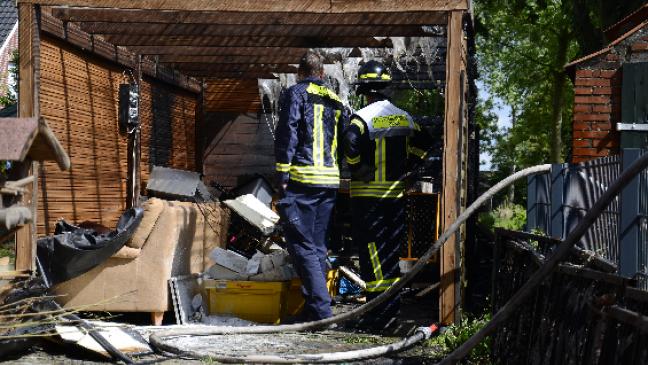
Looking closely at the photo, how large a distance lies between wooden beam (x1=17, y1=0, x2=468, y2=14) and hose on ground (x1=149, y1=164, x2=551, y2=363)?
6.71ft

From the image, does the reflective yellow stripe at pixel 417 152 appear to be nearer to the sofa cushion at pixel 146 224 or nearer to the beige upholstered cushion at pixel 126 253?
the sofa cushion at pixel 146 224

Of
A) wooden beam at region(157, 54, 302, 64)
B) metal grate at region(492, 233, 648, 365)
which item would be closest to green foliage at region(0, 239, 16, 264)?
wooden beam at region(157, 54, 302, 64)

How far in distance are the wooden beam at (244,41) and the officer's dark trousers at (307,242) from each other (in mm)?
2149

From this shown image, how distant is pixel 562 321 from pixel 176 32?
6.52m

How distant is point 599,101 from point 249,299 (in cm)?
583

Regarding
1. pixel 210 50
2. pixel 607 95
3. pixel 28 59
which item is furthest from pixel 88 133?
pixel 607 95

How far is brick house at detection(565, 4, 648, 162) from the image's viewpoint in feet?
37.4

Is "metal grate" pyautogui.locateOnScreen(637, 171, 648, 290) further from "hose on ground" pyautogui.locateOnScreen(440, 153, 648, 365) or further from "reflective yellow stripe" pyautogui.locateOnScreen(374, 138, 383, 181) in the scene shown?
"reflective yellow stripe" pyautogui.locateOnScreen(374, 138, 383, 181)

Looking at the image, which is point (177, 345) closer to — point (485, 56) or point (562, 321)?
point (562, 321)

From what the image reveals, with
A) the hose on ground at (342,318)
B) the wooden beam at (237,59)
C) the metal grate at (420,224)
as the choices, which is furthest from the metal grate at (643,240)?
the wooden beam at (237,59)

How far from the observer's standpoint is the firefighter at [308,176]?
7992 mm

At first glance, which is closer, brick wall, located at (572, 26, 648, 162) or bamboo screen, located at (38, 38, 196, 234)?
bamboo screen, located at (38, 38, 196, 234)

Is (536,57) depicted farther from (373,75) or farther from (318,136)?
(318,136)

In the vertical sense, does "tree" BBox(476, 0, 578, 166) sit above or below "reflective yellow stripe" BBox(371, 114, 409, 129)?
above
